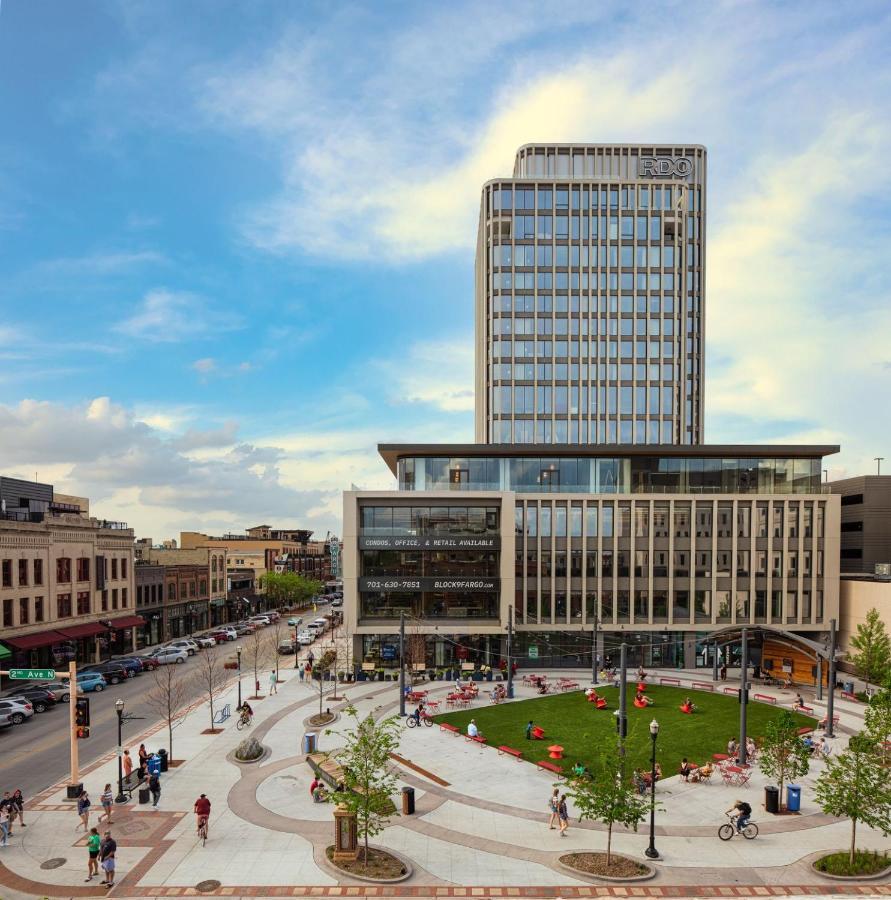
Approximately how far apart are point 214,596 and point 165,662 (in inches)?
1329

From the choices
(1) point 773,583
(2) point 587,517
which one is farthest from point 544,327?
(1) point 773,583

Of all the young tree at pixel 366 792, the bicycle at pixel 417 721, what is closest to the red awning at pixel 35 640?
the bicycle at pixel 417 721

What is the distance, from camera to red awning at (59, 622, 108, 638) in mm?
55672

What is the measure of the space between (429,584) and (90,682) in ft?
84.5

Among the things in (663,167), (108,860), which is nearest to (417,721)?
(108,860)

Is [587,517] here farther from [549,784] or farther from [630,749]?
[630,749]

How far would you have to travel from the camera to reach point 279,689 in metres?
48.2

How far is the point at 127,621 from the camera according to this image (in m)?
65.7

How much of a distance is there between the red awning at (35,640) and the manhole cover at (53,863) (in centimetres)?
3261

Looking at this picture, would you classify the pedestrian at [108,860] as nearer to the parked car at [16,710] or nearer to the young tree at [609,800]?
the young tree at [609,800]

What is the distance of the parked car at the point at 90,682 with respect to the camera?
156 ft

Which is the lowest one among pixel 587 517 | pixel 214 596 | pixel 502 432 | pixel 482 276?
pixel 214 596

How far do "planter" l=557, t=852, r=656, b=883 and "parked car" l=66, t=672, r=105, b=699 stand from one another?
39.3 m

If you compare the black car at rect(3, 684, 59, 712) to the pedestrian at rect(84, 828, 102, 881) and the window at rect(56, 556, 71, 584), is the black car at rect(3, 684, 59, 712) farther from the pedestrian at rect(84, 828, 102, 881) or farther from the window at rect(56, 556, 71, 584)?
the pedestrian at rect(84, 828, 102, 881)
